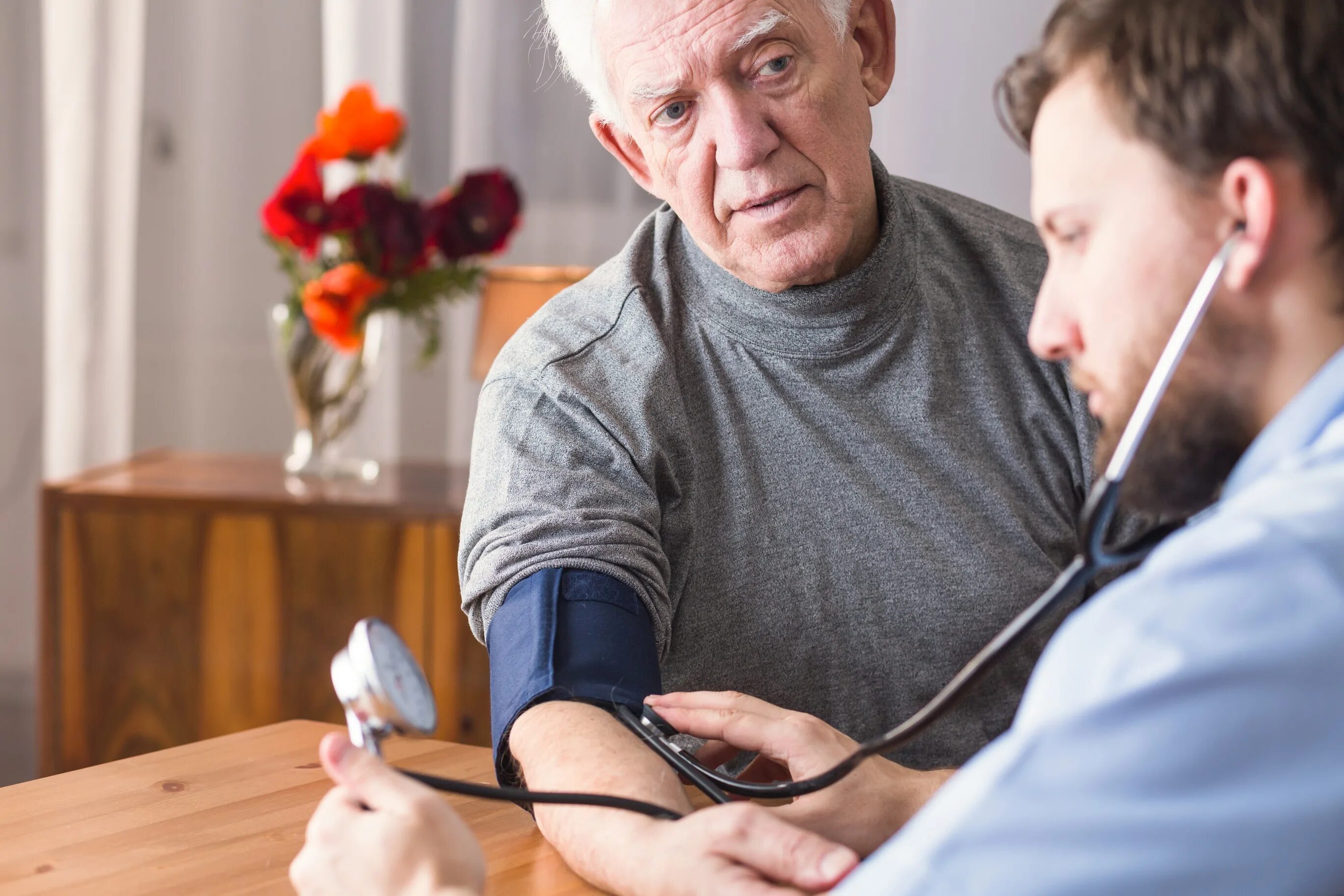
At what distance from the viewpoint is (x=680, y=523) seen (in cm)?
122

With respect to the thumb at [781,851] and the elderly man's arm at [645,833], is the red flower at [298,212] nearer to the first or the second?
the elderly man's arm at [645,833]

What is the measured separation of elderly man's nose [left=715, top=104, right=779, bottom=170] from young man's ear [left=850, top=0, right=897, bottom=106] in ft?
0.49

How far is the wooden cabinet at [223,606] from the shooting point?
2219 mm

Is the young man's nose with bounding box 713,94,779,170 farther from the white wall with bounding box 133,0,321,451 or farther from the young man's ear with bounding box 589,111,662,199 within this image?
the white wall with bounding box 133,0,321,451

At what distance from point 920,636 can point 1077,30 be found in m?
0.61

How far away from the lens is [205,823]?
2.98 ft

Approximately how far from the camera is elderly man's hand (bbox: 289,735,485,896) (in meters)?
0.69

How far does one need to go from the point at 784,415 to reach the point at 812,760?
0.42m

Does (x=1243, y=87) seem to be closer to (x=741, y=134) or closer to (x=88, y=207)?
(x=741, y=134)

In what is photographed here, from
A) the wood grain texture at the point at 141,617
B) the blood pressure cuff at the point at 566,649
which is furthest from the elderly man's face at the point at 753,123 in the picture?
the wood grain texture at the point at 141,617

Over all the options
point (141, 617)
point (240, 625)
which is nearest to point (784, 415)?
point (240, 625)

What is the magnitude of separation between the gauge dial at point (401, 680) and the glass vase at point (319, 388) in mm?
1658

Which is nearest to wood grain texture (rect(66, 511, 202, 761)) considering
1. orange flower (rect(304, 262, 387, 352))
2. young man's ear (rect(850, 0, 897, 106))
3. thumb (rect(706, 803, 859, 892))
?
orange flower (rect(304, 262, 387, 352))

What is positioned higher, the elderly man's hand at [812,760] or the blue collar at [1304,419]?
the blue collar at [1304,419]
